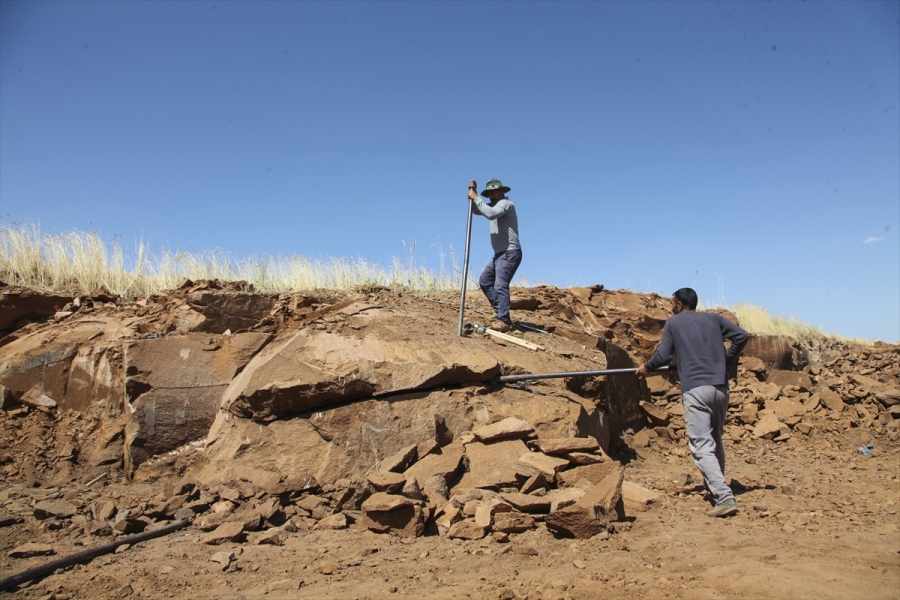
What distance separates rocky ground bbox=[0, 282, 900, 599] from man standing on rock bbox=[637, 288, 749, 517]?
16.9 inches

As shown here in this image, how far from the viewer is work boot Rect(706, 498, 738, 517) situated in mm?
4508

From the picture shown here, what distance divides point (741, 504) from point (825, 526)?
0.81 m

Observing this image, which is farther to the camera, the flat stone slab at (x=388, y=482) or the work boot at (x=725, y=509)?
the work boot at (x=725, y=509)

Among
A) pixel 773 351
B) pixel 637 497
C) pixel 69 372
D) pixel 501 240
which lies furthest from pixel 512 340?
pixel 773 351

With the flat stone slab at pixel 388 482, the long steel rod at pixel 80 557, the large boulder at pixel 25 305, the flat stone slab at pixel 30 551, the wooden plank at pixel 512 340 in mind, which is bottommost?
the flat stone slab at pixel 30 551

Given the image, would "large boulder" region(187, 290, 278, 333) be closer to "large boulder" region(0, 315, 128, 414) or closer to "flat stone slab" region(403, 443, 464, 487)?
"large boulder" region(0, 315, 128, 414)

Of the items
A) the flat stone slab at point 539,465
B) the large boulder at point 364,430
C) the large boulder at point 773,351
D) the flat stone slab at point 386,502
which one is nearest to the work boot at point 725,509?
the flat stone slab at point 539,465

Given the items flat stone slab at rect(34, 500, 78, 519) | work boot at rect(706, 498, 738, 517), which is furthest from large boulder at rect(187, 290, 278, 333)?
work boot at rect(706, 498, 738, 517)

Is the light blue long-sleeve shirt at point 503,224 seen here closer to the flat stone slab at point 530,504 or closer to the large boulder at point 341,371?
the large boulder at point 341,371

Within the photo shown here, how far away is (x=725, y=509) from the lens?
4.52 m

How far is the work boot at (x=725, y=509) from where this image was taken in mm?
4508

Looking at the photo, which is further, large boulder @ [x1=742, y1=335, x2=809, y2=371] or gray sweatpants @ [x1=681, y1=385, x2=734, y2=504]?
large boulder @ [x1=742, y1=335, x2=809, y2=371]

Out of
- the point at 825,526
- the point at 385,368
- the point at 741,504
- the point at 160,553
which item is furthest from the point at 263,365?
the point at 825,526

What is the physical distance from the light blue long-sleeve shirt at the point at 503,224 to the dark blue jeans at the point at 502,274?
8 cm
